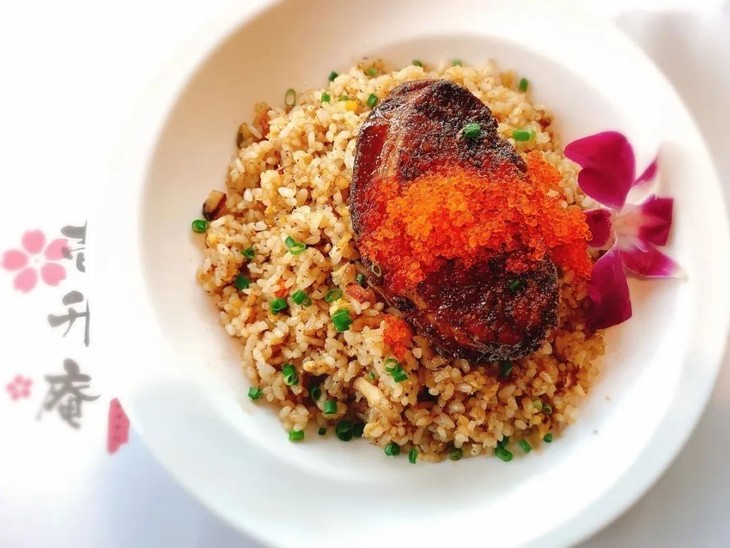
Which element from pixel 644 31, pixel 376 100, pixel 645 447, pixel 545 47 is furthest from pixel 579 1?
pixel 645 447

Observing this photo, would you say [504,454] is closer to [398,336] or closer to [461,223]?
[398,336]

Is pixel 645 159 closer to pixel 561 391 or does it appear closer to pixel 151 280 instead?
pixel 561 391

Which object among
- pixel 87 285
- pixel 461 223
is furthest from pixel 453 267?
pixel 87 285

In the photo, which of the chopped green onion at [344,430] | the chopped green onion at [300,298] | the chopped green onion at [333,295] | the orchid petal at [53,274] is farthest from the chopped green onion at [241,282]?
the orchid petal at [53,274]

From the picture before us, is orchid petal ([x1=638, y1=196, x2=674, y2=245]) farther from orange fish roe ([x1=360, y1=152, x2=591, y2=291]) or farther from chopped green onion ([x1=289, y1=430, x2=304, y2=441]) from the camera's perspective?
chopped green onion ([x1=289, y1=430, x2=304, y2=441])

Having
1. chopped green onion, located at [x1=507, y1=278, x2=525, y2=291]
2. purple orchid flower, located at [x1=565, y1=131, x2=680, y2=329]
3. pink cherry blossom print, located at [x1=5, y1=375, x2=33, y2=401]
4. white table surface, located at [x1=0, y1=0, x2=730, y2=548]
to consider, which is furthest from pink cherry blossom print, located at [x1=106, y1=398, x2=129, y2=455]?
purple orchid flower, located at [x1=565, y1=131, x2=680, y2=329]

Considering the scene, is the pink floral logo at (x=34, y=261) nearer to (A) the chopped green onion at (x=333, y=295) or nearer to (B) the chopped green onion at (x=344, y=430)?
(A) the chopped green onion at (x=333, y=295)
